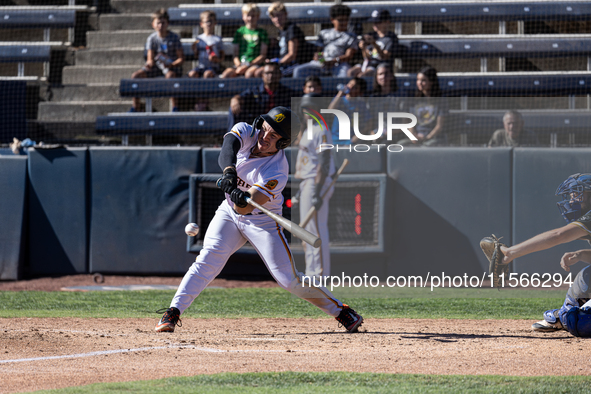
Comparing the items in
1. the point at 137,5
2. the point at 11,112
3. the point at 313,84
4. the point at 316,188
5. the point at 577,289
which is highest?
the point at 137,5

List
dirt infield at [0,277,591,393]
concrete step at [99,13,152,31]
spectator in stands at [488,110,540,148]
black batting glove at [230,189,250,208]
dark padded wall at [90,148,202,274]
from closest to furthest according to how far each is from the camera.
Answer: dirt infield at [0,277,591,393] → black batting glove at [230,189,250,208] → spectator in stands at [488,110,540,148] → dark padded wall at [90,148,202,274] → concrete step at [99,13,152,31]

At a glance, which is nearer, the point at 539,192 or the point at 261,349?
the point at 261,349

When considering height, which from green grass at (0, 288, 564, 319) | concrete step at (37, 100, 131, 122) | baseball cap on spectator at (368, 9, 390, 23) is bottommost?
green grass at (0, 288, 564, 319)

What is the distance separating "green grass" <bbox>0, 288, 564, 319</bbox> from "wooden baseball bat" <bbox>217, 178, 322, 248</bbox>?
181cm

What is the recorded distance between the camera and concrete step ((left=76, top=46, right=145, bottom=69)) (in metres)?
13.3

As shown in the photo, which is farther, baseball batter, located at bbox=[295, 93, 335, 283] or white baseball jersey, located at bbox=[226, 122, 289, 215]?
baseball batter, located at bbox=[295, 93, 335, 283]

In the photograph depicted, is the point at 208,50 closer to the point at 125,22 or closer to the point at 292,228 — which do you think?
the point at 125,22

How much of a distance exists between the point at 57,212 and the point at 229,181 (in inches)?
198

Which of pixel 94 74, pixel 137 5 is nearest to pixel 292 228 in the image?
pixel 94 74

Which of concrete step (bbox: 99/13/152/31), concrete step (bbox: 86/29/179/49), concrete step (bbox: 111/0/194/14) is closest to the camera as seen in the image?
concrete step (bbox: 86/29/179/49)

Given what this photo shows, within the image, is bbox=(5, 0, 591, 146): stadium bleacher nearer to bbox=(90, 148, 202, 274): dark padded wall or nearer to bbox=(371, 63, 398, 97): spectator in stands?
bbox=(371, 63, 398, 97): spectator in stands

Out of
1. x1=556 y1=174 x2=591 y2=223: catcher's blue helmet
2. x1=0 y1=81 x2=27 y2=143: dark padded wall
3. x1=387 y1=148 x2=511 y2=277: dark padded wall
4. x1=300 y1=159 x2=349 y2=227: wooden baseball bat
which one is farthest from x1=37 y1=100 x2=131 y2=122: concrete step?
x1=556 y1=174 x2=591 y2=223: catcher's blue helmet

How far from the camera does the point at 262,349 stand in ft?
15.3

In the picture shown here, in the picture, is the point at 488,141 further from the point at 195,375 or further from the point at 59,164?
the point at 195,375
